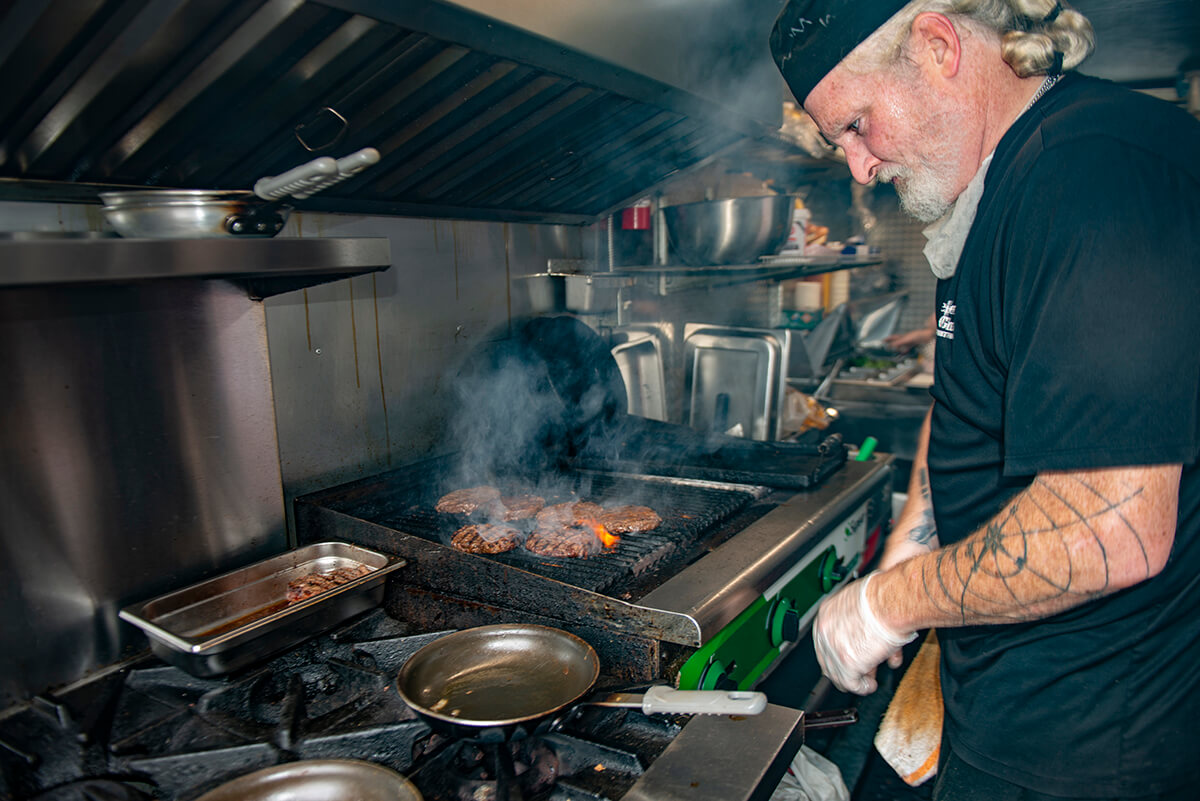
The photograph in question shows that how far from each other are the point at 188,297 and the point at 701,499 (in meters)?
1.42

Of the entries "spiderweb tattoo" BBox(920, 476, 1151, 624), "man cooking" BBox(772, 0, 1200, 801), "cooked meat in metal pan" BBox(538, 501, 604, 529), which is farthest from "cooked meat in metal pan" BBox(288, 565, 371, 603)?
"spiderweb tattoo" BBox(920, 476, 1151, 624)

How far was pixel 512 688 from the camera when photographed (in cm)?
128

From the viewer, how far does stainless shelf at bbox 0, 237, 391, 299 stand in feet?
3.15

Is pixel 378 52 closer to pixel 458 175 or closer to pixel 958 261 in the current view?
pixel 458 175

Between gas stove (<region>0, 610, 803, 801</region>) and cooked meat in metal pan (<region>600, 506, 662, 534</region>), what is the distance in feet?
Result: 1.97

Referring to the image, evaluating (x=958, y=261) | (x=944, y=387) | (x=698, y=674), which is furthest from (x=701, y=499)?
(x=958, y=261)

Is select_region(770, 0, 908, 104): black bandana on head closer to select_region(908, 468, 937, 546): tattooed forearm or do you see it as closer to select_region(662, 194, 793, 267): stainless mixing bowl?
select_region(908, 468, 937, 546): tattooed forearm

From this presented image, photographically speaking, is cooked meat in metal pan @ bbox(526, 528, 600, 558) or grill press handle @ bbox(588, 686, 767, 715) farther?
cooked meat in metal pan @ bbox(526, 528, 600, 558)

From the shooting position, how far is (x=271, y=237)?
4.25 feet

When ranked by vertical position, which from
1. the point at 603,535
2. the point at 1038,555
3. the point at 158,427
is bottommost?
the point at 603,535

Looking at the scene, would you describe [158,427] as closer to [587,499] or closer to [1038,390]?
[587,499]

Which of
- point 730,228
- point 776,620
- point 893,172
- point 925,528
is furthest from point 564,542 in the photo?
point 730,228

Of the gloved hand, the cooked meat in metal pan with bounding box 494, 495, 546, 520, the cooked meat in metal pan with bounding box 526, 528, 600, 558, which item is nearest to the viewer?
the gloved hand

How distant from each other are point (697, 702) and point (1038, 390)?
2.20ft
